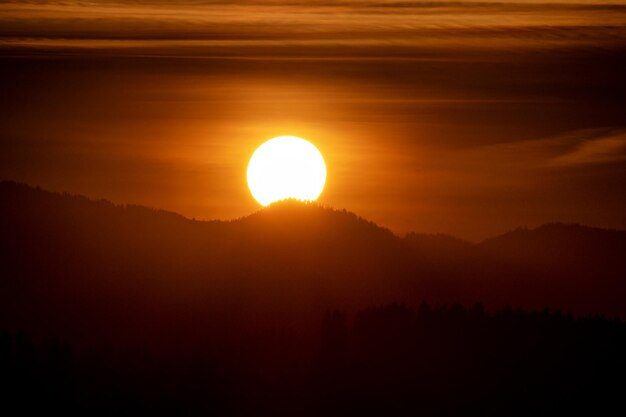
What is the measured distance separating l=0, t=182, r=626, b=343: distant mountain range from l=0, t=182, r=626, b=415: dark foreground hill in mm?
198

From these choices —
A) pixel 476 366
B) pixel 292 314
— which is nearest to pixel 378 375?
pixel 476 366

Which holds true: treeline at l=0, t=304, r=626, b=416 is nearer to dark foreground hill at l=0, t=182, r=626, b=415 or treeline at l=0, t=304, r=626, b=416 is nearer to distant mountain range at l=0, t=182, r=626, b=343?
dark foreground hill at l=0, t=182, r=626, b=415

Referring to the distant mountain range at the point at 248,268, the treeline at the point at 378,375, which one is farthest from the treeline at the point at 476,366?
the distant mountain range at the point at 248,268

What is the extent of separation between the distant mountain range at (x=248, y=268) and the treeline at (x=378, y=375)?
57.3 ft

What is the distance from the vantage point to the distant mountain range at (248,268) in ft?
298

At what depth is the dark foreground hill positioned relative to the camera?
58.6 m

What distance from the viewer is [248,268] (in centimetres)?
10400

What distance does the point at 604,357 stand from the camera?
5919 centimetres

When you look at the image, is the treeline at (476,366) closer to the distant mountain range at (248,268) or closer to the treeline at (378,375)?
the treeline at (378,375)

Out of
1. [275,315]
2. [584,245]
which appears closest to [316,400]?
[275,315]

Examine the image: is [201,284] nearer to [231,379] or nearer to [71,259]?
[71,259]

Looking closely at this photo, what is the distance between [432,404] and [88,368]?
48.9 feet

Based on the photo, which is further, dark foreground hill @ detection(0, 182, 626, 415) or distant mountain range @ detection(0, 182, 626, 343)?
distant mountain range @ detection(0, 182, 626, 343)

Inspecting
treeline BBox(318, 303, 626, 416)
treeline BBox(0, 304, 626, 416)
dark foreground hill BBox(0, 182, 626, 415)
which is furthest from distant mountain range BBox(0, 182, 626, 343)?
treeline BBox(318, 303, 626, 416)
